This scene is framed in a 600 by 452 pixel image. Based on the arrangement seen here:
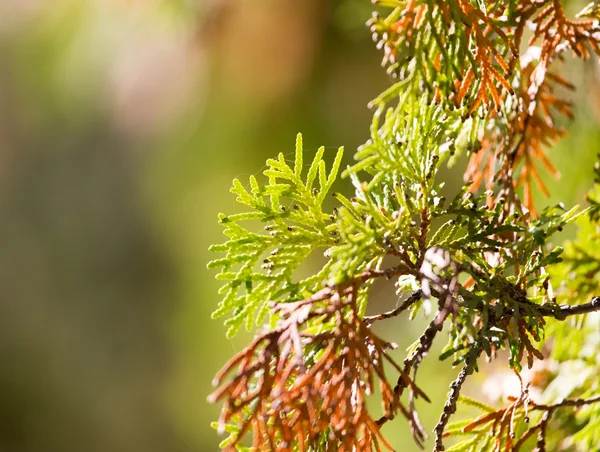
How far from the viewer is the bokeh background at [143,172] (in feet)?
4.35

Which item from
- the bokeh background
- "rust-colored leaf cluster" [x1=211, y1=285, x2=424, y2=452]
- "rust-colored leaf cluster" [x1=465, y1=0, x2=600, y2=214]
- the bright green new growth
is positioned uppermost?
the bokeh background

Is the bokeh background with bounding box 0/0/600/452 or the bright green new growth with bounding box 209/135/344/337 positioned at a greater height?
the bokeh background with bounding box 0/0/600/452

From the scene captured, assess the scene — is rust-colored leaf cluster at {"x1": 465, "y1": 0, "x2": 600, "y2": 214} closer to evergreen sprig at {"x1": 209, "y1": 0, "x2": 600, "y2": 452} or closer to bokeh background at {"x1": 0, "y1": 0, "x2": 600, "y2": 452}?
evergreen sprig at {"x1": 209, "y1": 0, "x2": 600, "y2": 452}

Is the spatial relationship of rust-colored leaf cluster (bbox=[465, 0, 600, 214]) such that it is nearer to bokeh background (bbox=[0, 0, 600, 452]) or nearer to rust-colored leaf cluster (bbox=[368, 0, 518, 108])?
rust-colored leaf cluster (bbox=[368, 0, 518, 108])

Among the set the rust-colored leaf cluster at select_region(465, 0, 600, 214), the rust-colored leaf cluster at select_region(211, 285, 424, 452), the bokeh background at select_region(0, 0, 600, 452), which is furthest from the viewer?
the bokeh background at select_region(0, 0, 600, 452)

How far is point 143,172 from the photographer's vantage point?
2.62 metres

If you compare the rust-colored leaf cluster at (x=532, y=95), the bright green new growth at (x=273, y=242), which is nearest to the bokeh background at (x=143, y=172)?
the bright green new growth at (x=273, y=242)

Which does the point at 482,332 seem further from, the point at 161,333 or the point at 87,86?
the point at 161,333

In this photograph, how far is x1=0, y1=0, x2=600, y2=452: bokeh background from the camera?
1.33 m

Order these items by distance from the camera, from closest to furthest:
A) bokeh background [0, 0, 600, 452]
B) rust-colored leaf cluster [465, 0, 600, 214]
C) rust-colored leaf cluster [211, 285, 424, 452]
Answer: rust-colored leaf cluster [211, 285, 424, 452]
rust-colored leaf cluster [465, 0, 600, 214]
bokeh background [0, 0, 600, 452]

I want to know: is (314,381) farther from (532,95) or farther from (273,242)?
(532,95)

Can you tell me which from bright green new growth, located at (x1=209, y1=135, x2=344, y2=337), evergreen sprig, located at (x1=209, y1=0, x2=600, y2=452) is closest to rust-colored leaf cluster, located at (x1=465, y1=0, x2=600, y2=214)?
evergreen sprig, located at (x1=209, y1=0, x2=600, y2=452)

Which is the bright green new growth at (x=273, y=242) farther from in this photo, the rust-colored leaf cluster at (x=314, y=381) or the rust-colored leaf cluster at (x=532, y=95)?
the rust-colored leaf cluster at (x=532, y=95)

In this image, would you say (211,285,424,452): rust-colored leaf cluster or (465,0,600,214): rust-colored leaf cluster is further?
(465,0,600,214): rust-colored leaf cluster
